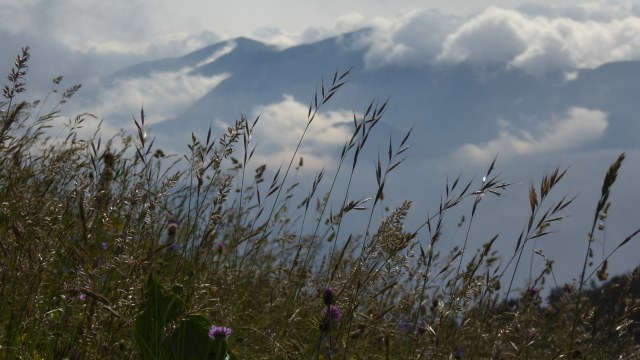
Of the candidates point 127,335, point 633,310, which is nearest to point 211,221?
point 127,335

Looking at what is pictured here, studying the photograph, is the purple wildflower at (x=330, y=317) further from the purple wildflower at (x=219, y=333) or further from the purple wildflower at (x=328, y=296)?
the purple wildflower at (x=219, y=333)

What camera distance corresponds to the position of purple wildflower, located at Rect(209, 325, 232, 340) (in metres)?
2.00

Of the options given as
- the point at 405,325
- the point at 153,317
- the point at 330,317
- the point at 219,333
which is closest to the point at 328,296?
the point at 330,317

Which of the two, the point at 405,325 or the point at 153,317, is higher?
the point at 405,325

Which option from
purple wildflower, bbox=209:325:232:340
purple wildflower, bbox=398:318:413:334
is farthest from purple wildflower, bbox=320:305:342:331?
purple wildflower, bbox=398:318:413:334

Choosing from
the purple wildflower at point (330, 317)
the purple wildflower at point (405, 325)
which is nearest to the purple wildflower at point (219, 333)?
the purple wildflower at point (330, 317)

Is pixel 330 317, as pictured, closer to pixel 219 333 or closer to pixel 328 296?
pixel 328 296

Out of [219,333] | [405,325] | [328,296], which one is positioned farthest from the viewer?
[405,325]

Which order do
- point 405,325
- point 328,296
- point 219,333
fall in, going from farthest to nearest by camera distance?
point 405,325 < point 328,296 < point 219,333

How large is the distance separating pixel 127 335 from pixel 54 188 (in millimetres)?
1835

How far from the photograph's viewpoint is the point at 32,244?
191cm

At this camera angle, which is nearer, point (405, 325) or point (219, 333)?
point (219, 333)

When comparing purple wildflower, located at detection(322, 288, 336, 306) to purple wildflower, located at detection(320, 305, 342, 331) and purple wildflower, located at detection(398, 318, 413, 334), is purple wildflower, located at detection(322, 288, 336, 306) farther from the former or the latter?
purple wildflower, located at detection(398, 318, 413, 334)

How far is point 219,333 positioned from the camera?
2020 millimetres
